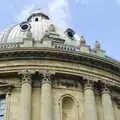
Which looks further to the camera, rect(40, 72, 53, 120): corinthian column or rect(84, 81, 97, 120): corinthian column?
rect(84, 81, 97, 120): corinthian column

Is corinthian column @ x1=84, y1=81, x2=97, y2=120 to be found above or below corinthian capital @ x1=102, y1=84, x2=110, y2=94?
below

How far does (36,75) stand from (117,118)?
19.1ft

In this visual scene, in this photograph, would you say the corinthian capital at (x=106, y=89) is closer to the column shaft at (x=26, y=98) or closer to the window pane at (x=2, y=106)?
the column shaft at (x=26, y=98)

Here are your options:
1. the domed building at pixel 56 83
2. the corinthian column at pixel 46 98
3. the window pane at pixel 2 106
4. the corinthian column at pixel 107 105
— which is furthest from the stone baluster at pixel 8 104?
the corinthian column at pixel 107 105

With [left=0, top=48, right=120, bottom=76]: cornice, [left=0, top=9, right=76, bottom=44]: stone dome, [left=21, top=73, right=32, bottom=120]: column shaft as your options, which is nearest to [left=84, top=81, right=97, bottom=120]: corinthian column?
[left=0, top=48, right=120, bottom=76]: cornice

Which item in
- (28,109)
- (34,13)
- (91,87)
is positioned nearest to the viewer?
(28,109)

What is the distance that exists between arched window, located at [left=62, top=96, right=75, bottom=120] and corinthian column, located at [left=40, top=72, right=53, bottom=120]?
4.12 ft

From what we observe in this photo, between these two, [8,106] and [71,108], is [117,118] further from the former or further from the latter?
[8,106]

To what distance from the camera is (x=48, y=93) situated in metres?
27.0

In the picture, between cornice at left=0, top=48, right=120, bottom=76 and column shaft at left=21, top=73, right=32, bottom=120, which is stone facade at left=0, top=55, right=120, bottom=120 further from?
cornice at left=0, top=48, right=120, bottom=76

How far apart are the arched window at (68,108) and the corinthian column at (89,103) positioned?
913 mm

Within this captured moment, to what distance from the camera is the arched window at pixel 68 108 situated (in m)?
27.5

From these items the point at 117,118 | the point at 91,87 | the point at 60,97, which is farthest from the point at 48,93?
the point at 117,118

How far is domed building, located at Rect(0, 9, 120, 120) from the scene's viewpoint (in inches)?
1059
